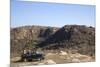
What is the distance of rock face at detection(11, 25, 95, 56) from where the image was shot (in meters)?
2.49

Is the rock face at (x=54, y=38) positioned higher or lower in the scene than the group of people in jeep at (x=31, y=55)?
higher

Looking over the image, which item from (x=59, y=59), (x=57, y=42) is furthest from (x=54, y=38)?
(x=59, y=59)

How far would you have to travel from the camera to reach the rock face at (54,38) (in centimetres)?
249

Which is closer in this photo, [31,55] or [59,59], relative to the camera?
[31,55]

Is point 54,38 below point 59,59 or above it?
above

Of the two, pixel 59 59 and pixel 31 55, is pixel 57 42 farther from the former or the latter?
pixel 31 55

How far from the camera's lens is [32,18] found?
8.35 ft

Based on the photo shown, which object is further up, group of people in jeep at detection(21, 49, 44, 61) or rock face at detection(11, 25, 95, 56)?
rock face at detection(11, 25, 95, 56)

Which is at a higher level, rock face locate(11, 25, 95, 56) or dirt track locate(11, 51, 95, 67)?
rock face locate(11, 25, 95, 56)

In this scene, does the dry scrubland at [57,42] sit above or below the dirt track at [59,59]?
above

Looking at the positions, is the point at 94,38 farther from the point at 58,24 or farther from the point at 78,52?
the point at 58,24

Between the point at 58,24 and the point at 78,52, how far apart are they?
1.47 feet

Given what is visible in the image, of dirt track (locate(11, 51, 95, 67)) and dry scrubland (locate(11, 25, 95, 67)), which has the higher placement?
dry scrubland (locate(11, 25, 95, 67))

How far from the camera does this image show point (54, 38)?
2641 millimetres
